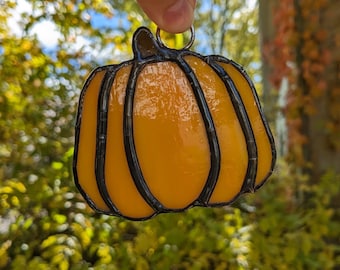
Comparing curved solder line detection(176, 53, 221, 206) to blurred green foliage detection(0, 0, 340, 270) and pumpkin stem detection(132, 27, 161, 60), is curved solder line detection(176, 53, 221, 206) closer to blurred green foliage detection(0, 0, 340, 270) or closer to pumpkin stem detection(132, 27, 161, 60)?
pumpkin stem detection(132, 27, 161, 60)

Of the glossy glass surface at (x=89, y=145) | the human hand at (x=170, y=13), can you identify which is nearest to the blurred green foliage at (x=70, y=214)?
the glossy glass surface at (x=89, y=145)

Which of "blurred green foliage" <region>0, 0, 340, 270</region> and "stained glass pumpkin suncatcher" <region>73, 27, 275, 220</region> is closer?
"stained glass pumpkin suncatcher" <region>73, 27, 275, 220</region>

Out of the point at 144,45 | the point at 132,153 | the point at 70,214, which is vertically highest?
the point at 144,45

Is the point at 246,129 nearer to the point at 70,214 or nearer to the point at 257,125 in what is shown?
the point at 257,125

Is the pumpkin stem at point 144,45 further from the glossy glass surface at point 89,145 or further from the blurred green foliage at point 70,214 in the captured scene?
the blurred green foliage at point 70,214

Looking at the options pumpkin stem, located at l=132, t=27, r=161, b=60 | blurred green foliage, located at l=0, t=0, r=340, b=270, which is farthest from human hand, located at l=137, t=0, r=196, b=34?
blurred green foliage, located at l=0, t=0, r=340, b=270

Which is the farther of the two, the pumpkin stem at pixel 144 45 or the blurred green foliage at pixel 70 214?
the blurred green foliage at pixel 70 214

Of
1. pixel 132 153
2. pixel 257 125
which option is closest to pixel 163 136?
pixel 132 153

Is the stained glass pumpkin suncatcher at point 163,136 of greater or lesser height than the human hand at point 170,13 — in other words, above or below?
below
